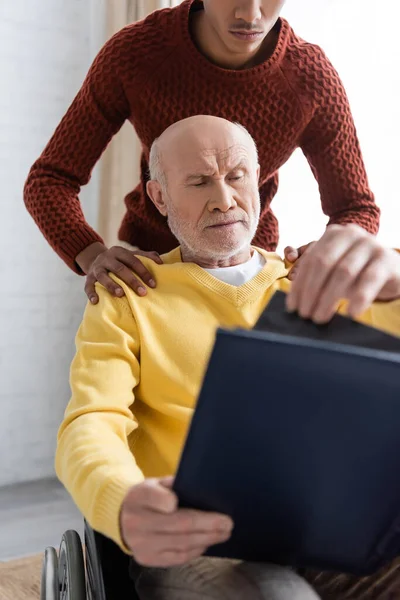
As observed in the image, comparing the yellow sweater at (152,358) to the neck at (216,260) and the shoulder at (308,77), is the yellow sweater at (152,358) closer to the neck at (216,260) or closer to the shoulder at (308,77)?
the neck at (216,260)

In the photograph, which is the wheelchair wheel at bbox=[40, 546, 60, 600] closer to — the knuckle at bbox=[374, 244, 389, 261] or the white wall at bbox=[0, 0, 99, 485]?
the knuckle at bbox=[374, 244, 389, 261]

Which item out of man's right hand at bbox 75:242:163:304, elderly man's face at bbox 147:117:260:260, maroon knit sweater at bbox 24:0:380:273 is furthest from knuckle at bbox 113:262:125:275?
maroon knit sweater at bbox 24:0:380:273

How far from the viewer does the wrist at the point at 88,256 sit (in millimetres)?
1478

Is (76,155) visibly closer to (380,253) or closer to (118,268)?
(118,268)

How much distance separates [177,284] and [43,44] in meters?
1.99

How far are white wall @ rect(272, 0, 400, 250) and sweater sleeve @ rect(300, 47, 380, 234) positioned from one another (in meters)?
0.67

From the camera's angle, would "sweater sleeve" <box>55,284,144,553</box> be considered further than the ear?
No

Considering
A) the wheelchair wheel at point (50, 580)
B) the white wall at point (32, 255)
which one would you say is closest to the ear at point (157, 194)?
the wheelchair wheel at point (50, 580)

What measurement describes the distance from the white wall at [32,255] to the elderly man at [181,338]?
1685mm

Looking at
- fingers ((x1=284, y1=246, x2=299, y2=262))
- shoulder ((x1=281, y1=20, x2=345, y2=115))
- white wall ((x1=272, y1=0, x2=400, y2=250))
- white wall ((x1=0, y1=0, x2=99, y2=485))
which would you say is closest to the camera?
fingers ((x1=284, y1=246, x2=299, y2=262))

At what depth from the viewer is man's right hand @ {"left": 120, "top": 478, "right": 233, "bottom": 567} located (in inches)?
27.7

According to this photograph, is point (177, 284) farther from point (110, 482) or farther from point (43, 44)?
point (43, 44)

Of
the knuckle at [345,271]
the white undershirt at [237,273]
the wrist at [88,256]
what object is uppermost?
the knuckle at [345,271]

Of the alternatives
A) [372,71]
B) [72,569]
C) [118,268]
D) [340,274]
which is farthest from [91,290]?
[372,71]
